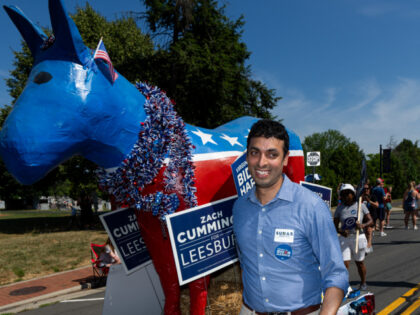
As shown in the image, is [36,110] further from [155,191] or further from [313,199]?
[313,199]

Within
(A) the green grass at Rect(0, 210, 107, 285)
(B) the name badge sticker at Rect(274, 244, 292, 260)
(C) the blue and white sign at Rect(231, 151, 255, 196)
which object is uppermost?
(C) the blue and white sign at Rect(231, 151, 255, 196)

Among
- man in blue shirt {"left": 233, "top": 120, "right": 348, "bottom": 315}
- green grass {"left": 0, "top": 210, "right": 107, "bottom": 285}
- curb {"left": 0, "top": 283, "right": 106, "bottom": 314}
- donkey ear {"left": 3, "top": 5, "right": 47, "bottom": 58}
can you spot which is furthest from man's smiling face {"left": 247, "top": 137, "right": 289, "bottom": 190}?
green grass {"left": 0, "top": 210, "right": 107, "bottom": 285}

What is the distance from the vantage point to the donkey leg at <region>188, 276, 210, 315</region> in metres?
2.93

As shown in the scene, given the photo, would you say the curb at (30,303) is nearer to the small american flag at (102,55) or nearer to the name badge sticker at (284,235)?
the small american flag at (102,55)

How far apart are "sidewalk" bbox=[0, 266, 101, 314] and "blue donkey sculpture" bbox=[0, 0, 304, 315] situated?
5325 mm

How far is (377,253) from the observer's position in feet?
30.6

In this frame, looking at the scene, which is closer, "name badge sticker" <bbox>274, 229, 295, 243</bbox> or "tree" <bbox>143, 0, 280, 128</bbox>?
"name badge sticker" <bbox>274, 229, 295, 243</bbox>

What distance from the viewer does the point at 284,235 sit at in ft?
5.89

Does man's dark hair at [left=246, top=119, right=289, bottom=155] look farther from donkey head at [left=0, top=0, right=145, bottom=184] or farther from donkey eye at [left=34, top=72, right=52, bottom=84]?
donkey eye at [left=34, top=72, right=52, bottom=84]

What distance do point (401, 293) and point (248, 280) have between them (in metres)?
5.22

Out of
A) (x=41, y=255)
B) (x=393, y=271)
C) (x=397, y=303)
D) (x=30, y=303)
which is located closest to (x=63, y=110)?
(x=397, y=303)

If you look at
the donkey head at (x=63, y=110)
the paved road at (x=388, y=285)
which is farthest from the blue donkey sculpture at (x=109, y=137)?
the paved road at (x=388, y=285)

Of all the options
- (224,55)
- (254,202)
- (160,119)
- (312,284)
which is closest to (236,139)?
(160,119)

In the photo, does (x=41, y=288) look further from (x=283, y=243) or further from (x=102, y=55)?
(x=283, y=243)
